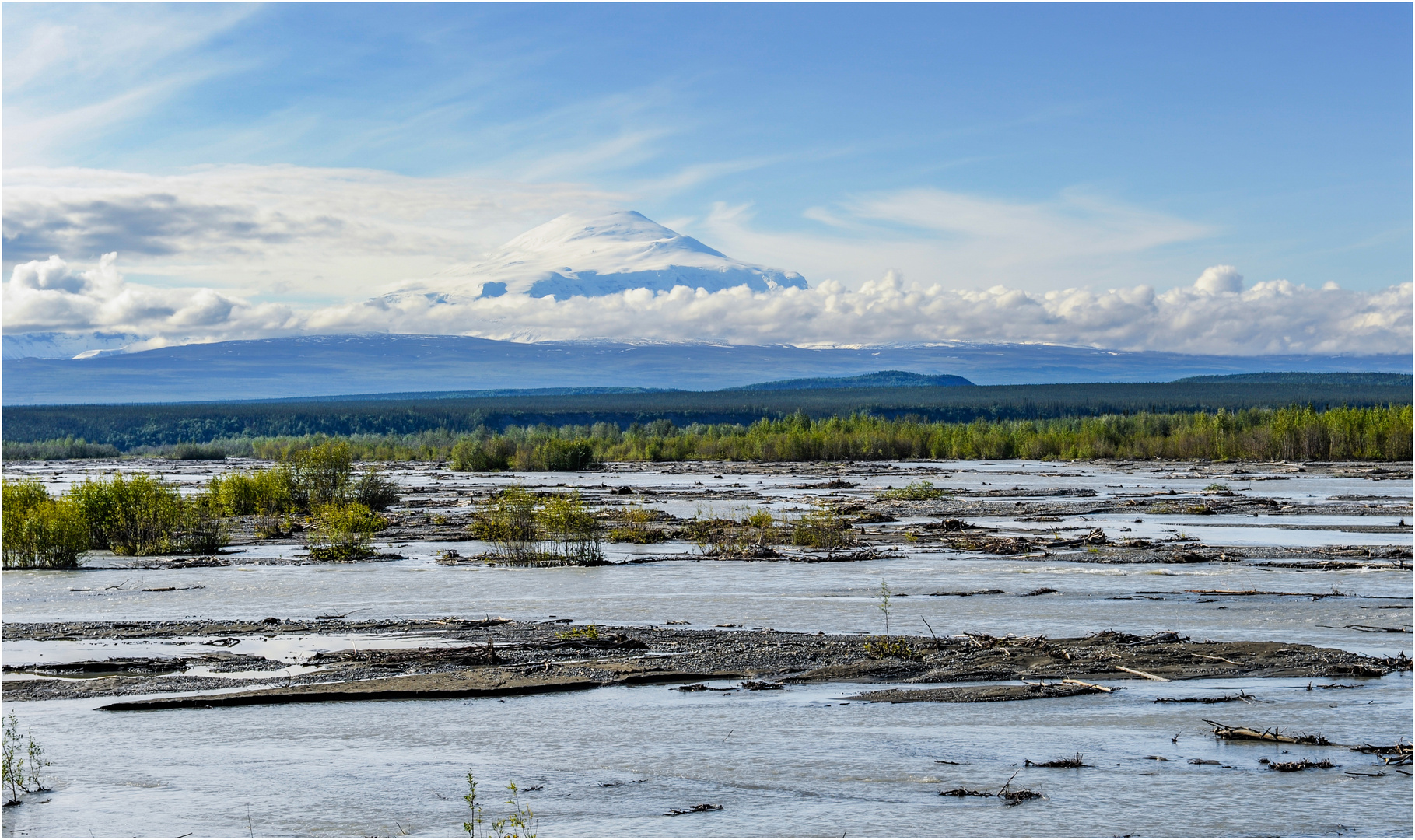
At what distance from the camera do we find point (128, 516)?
31.2 metres

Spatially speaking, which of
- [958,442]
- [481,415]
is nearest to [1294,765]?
[958,442]

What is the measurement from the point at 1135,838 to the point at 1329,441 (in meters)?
77.3

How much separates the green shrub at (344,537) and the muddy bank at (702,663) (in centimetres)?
1069

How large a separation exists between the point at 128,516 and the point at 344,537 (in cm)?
620

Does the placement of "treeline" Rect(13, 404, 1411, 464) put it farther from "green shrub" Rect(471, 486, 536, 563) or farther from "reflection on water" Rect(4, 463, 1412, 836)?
"reflection on water" Rect(4, 463, 1412, 836)

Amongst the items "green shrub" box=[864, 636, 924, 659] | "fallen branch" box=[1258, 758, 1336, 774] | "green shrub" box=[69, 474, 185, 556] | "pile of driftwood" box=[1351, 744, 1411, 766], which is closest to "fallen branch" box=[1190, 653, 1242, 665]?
"green shrub" box=[864, 636, 924, 659]

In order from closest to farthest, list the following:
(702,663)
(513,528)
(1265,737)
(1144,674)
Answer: (1265,737)
(1144,674)
(702,663)
(513,528)

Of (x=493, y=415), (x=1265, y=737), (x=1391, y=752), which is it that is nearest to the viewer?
(x=1391, y=752)

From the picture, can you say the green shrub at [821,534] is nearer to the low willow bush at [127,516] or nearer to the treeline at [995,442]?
the low willow bush at [127,516]

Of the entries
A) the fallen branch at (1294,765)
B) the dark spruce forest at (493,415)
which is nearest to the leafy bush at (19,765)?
the fallen branch at (1294,765)

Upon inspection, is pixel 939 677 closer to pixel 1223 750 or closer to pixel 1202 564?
pixel 1223 750

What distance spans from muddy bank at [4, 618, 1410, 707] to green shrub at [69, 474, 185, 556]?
13.3 meters

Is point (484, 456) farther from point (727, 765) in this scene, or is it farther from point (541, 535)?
point (727, 765)

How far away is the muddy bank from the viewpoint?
14.4 meters
